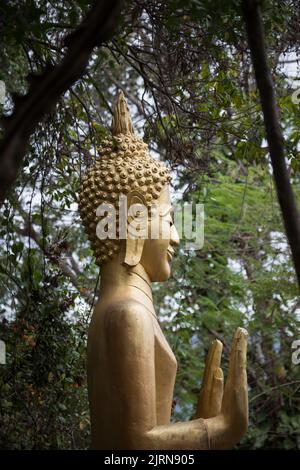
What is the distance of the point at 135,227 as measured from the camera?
5188 mm

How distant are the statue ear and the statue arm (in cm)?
40

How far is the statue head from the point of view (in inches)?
204

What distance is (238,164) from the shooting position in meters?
11.7

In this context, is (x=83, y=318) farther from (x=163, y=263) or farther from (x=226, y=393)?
(x=226, y=393)

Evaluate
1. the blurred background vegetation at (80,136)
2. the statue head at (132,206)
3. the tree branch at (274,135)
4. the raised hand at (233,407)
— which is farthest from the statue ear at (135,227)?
the tree branch at (274,135)

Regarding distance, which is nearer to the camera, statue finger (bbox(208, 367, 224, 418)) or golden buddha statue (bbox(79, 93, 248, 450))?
golden buddha statue (bbox(79, 93, 248, 450))

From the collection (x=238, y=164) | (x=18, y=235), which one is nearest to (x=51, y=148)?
(x=18, y=235)

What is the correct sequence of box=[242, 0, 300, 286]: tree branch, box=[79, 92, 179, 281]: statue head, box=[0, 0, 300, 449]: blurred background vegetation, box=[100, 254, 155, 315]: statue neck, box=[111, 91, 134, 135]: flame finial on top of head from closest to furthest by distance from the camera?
box=[242, 0, 300, 286]: tree branch < box=[100, 254, 155, 315]: statue neck < box=[79, 92, 179, 281]: statue head < box=[111, 91, 134, 135]: flame finial on top of head < box=[0, 0, 300, 449]: blurred background vegetation

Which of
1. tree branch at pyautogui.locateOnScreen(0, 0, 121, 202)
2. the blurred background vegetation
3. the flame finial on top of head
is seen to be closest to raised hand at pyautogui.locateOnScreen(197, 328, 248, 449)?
the flame finial on top of head

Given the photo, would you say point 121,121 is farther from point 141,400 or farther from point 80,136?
point 80,136

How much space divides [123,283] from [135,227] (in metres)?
0.30

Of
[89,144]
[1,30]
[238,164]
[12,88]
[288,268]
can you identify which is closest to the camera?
[1,30]

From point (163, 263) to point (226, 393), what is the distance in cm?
88

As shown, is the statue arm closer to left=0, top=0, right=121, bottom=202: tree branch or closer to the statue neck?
the statue neck
